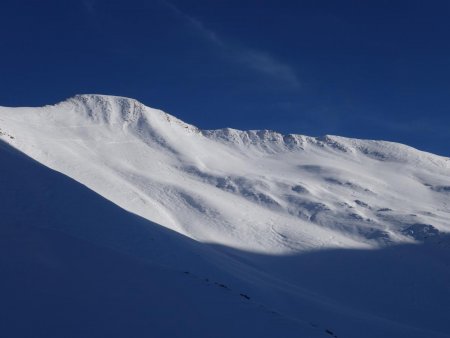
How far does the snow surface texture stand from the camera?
1602 cm

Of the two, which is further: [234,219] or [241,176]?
[241,176]

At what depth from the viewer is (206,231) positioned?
42281 millimetres

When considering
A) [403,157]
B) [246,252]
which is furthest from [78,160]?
[403,157]

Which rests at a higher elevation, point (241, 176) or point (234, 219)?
point (241, 176)

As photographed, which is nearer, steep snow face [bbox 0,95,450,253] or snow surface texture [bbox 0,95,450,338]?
snow surface texture [bbox 0,95,450,338]

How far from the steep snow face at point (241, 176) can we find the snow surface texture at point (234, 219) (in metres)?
0.26

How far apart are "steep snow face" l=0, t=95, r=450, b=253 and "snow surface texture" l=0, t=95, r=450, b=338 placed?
26 centimetres

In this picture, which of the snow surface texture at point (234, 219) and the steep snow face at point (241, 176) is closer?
the snow surface texture at point (234, 219)

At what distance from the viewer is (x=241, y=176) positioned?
64.2 metres

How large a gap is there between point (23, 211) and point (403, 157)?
70.6 metres

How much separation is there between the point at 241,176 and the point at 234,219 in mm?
17436

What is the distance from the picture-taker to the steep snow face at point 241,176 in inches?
1812

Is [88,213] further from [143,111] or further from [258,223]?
[143,111]

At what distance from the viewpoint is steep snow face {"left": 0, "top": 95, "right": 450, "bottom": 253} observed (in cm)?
4603
